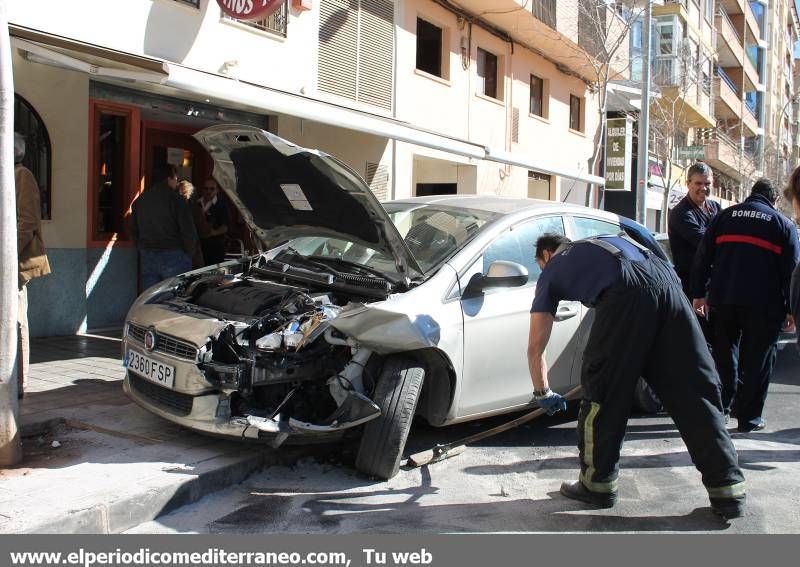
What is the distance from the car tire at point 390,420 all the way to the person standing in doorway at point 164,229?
4.01 meters

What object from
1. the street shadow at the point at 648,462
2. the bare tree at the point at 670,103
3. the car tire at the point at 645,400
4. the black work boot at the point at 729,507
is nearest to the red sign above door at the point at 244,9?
the car tire at the point at 645,400

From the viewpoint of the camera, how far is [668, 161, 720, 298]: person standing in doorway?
21.1 feet

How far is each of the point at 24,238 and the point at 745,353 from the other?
204 inches

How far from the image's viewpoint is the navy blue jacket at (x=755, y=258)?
5.43 meters

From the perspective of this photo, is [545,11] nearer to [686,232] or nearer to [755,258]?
[686,232]

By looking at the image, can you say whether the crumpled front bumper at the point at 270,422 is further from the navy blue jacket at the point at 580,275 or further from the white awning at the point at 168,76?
the white awning at the point at 168,76

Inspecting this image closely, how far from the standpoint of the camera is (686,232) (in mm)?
6469

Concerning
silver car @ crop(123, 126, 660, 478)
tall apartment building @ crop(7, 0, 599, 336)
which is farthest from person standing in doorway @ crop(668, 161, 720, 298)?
tall apartment building @ crop(7, 0, 599, 336)

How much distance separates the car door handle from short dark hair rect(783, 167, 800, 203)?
2.08 meters

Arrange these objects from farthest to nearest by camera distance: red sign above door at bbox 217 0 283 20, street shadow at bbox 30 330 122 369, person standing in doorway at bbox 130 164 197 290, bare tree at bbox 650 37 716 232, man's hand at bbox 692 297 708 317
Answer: bare tree at bbox 650 37 716 232 → red sign above door at bbox 217 0 283 20 → person standing in doorway at bbox 130 164 197 290 → street shadow at bbox 30 330 122 369 → man's hand at bbox 692 297 708 317

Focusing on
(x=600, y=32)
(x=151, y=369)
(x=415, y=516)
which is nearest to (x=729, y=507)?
(x=415, y=516)

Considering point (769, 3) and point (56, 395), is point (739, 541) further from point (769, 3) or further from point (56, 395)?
point (769, 3)

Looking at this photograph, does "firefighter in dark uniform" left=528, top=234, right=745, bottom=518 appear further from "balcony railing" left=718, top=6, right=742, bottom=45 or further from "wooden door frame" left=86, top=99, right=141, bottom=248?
"balcony railing" left=718, top=6, right=742, bottom=45

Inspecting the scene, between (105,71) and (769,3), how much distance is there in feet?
187
